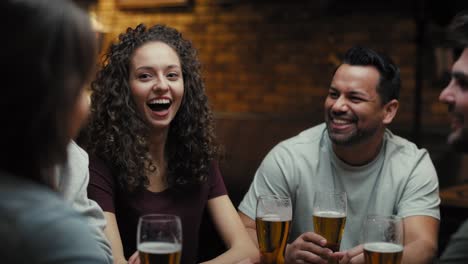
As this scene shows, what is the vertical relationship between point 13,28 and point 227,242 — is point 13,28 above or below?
above

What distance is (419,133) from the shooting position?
4.71 metres

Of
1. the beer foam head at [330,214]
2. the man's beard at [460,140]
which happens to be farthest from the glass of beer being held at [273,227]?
the man's beard at [460,140]

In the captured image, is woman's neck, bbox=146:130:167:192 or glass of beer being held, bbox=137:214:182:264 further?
woman's neck, bbox=146:130:167:192

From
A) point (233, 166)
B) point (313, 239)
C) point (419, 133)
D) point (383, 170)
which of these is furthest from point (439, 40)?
point (313, 239)

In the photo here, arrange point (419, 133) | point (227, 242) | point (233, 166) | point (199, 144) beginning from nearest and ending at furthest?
point (227, 242)
point (199, 144)
point (233, 166)
point (419, 133)

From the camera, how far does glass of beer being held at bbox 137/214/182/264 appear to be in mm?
1354

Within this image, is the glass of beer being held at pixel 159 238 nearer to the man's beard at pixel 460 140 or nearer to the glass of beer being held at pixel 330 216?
the glass of beer being held at pixel 330 216

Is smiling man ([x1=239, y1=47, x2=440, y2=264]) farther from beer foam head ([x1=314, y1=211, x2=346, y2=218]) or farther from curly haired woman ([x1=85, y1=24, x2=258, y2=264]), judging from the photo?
beer foam head ([x1=314, y1=211, x2=346, y2=218])

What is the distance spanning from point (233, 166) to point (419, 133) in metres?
1.73

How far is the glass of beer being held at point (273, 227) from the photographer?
1625 millimetres

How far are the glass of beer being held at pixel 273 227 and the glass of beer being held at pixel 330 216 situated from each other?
11 centimetres

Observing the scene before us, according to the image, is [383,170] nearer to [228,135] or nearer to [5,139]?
[5,139]

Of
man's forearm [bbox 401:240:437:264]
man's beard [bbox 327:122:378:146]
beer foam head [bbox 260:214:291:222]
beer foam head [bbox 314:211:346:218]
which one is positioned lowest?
man's forearm [bbox 401:240:437:264]

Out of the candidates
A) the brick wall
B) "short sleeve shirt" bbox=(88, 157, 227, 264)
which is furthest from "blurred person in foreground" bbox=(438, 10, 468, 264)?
the brick wall
